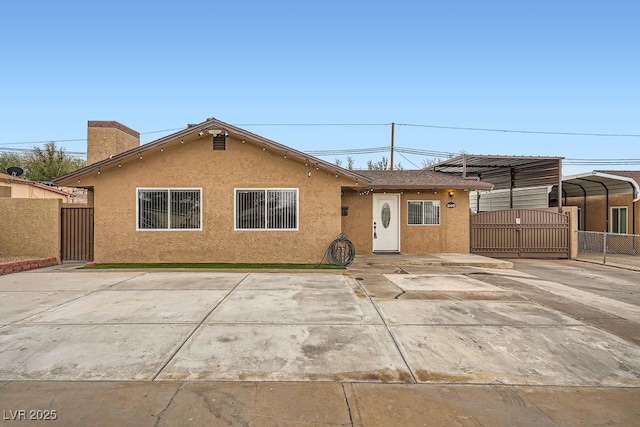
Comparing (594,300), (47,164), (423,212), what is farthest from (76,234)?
(47,164)

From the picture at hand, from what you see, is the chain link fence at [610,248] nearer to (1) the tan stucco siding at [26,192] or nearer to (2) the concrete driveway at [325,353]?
(2) the concrete driveway at [325,353]

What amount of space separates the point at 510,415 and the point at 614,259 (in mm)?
15179

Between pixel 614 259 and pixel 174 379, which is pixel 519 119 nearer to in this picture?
pixel 614 259

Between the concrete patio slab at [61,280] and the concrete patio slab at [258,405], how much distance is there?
20.5ft

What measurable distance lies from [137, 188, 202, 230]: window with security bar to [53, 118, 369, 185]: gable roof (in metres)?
1.25

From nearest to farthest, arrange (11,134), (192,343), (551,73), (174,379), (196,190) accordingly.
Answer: (174,379), (192,343), (196,190), (551,73), (11,134)

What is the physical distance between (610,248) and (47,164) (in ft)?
142

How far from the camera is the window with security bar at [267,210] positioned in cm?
1148

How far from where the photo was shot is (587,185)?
18016mm

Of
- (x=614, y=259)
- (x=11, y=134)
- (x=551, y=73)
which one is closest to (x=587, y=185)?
(x=614, y=259)

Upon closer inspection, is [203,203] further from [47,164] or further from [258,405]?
[47,164]

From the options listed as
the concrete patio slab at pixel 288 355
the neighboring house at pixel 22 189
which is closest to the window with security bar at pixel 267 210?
the concrete patio slab at pixel 288 355

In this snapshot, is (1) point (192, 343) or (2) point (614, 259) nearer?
→ (1) point (192, 343)

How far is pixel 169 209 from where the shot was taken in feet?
37.8
